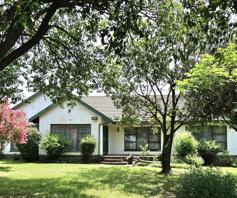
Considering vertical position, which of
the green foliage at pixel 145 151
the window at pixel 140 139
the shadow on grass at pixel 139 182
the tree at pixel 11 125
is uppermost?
the tree at pixel 11 125

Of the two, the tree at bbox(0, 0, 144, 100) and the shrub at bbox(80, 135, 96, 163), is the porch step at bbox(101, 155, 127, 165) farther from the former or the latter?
the tree at bbox(0, 0, 144, 100)

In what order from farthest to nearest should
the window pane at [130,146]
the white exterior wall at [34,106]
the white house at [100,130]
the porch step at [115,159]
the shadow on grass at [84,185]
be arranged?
the white exterior wall at [34,106] → the window pane at [130,146] → the white house at [100,130] → the porch step at [115,159] → the shadow on grass at [84,185]

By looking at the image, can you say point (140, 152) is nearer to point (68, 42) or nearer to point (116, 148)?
point (116, 148)

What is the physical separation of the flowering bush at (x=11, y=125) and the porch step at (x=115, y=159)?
23.3ft

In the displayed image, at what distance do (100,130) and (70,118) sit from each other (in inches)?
103

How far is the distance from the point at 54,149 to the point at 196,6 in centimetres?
2432

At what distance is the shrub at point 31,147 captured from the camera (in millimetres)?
33469

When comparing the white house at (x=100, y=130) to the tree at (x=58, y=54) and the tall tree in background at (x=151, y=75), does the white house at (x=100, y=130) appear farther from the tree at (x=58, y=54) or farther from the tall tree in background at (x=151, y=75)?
the tree at (x=58, y=54)

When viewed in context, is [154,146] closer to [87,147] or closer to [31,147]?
[87,147]

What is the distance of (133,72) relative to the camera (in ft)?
71.8

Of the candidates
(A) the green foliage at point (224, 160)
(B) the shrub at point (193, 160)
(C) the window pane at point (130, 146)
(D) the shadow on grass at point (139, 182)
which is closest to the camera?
(D) the shadow on grass at point (139, 182)

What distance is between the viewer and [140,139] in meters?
35.8

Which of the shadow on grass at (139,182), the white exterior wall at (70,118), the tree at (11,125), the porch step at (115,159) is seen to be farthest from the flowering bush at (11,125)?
the porch step at (115,159)

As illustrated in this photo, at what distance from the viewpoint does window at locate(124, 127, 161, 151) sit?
116 ft
